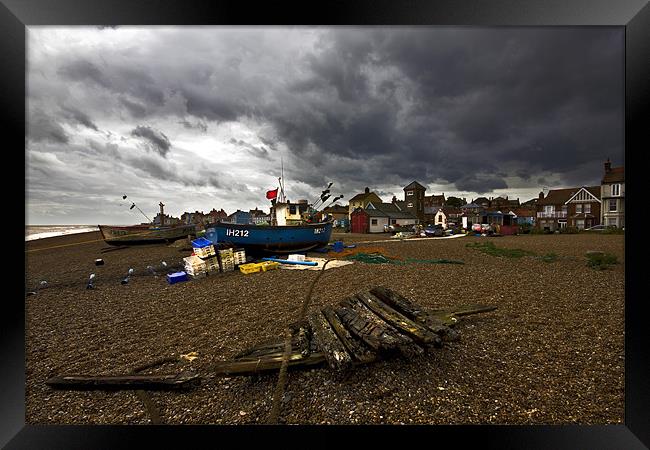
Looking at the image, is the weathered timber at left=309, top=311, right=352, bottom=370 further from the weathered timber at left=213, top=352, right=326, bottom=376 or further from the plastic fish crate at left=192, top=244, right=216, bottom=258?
the plastic fish crate at left=192, top=244, right=216, bottom=258

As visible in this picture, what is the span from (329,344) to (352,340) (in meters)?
0.36

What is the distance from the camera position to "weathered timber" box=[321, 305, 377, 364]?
9.56ft

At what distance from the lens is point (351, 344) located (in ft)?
10.4

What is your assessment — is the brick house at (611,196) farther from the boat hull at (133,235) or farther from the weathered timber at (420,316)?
the boat hull at (133,235)

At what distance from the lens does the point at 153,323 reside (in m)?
5.21

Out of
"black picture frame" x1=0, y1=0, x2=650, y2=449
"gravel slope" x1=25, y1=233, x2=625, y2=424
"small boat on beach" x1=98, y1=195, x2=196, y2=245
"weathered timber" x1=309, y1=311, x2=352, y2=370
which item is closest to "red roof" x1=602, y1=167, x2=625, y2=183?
"gravel slope" x1=25, y1=233, x2=625, y2=424

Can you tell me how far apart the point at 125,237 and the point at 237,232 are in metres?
15.4

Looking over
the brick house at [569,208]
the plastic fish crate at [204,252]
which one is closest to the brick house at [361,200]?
the brick house at [569,208]

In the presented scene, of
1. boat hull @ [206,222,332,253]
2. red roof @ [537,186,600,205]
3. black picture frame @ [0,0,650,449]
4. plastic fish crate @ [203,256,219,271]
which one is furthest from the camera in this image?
red roof @ [537,186,600,205]

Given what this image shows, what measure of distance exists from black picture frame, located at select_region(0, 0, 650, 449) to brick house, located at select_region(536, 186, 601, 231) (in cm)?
4174

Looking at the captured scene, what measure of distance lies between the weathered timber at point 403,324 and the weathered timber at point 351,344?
0.66 m

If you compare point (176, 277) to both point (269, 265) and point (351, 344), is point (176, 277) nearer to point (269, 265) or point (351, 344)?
point (269, 265)

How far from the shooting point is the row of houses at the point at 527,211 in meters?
28.1
